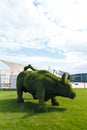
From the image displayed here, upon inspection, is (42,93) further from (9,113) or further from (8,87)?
(8,87)

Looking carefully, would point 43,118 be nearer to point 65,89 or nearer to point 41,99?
point 41,99

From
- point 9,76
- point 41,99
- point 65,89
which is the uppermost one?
point 9,76

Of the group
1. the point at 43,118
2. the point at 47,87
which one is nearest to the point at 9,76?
the point at 47,87

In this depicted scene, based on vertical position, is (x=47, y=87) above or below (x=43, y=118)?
above

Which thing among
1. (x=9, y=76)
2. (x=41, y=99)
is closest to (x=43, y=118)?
(x=41, y=99)

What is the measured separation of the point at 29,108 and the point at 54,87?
1.22 meters

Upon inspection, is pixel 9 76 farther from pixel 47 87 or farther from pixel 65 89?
pixel 65 89

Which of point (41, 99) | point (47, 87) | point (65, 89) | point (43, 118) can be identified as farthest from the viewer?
point (47, 87)

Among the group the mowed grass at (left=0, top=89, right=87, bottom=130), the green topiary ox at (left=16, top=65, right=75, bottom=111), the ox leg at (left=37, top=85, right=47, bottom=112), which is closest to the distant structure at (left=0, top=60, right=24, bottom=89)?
the green topiary ox at (left=16, top=65, right=75, bottom=111)

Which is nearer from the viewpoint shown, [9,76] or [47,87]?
[47,87]

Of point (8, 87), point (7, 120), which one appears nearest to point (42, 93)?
point (7, 120)

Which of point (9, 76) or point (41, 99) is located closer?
point (41, 99)

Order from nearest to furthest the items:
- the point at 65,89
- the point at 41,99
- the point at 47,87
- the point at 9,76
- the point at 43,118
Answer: the point at 43,118 < the point at 41,99 < the point at 65,89 < the point at 47,87 < the point at 9,76

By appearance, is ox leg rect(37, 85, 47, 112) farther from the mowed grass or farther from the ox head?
the ox head
